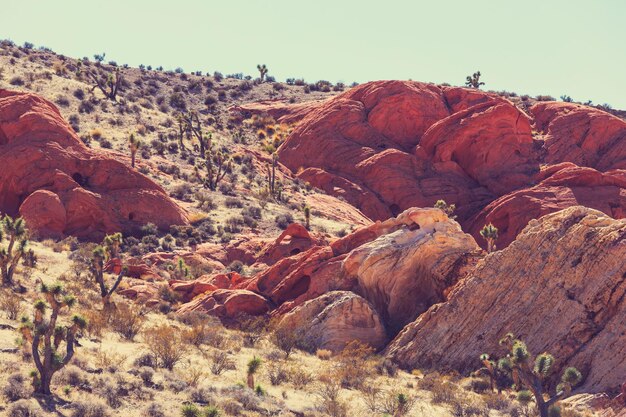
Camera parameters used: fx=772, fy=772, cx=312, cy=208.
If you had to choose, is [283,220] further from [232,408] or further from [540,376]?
[232,408]

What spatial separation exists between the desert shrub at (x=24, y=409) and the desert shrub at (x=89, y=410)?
680 millimetres

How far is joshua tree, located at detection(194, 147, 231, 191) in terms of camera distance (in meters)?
50.1

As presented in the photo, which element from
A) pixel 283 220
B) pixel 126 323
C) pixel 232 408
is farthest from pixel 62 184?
pixel 232 408

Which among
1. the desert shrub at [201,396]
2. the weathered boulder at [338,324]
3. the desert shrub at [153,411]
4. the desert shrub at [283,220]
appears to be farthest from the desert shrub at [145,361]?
the desert shrub at [283,220]

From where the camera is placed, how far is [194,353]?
21.1 m

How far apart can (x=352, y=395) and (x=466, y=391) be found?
11.8ft

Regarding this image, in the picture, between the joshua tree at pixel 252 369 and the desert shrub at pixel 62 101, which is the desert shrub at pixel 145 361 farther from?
the desert shrub at pixel 62 101

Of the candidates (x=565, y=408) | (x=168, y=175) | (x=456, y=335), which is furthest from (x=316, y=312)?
(x=168, y=175)

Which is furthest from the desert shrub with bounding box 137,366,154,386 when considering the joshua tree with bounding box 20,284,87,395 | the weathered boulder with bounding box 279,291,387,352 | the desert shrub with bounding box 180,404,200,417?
the weathered boulder with bounding box 279,291,387,352

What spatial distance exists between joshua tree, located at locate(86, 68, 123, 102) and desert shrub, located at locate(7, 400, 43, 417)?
169ft

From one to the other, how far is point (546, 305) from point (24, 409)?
47.9 ft

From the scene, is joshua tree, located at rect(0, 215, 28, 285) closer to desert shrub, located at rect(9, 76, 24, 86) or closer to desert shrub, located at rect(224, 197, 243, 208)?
desert shrub, located at rect(224, 197, 243, 208)

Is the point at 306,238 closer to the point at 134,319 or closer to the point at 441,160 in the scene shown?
the point at 134,319

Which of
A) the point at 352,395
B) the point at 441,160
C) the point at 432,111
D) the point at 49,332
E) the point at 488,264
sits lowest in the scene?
the point at 352,395
